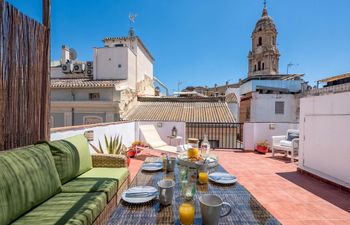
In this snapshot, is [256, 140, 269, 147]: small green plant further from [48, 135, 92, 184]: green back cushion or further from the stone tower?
the stone tower

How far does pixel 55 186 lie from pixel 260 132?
20.8ft

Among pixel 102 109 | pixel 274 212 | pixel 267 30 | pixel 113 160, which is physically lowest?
pixel 274 212

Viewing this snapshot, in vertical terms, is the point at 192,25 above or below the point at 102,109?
above

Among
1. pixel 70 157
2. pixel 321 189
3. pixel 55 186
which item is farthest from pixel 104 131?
pixel 321 189

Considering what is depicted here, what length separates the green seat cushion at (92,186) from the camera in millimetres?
2041

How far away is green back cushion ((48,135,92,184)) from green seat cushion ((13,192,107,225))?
0.33 m

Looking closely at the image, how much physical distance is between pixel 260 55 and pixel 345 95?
2385 centimetres

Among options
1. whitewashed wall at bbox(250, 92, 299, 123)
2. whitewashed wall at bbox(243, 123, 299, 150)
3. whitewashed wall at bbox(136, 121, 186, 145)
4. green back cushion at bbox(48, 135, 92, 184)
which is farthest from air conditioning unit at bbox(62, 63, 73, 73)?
whitewashed wall at bbox(250, 92, 299, 123)

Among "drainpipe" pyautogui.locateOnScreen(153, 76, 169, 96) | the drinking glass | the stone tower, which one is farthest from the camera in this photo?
the stone tower

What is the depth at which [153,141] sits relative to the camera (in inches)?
225

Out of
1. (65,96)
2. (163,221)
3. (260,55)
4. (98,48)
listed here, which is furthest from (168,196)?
(260,55)

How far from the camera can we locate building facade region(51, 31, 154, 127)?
11258mm

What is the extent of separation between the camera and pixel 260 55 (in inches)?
962

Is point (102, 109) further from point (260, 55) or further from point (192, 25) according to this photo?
point (260, 55)
